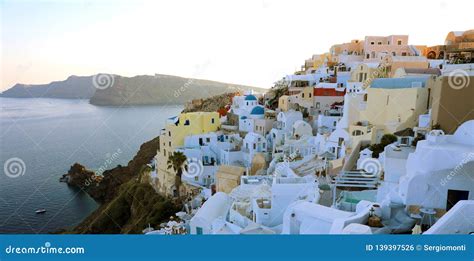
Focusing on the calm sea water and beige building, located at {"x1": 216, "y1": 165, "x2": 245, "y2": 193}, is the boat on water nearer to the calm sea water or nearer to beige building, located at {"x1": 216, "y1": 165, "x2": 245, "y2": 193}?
the calm sea water

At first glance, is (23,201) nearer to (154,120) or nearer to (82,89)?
(82,89)

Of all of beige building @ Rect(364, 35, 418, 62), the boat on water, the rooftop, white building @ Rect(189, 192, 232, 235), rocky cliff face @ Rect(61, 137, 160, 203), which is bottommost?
the boat on water

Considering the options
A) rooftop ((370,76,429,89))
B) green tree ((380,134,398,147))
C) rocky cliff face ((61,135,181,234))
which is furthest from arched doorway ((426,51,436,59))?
rocky cliff face ((61,135,181,234))

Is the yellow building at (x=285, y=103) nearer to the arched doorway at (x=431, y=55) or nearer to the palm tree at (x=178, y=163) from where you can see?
the palm tree at (x=178, y=163)

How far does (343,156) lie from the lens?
40.2 ft

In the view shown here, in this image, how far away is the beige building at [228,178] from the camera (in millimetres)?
14547

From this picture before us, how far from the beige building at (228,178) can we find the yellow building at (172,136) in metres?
4.07

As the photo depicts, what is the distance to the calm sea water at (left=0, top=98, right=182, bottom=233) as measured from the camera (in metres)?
26.0

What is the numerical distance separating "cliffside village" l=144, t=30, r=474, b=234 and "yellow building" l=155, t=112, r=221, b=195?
0.06m

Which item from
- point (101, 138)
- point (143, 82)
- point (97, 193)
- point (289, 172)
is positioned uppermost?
point (143, 82)

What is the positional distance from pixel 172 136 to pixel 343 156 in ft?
34.1
